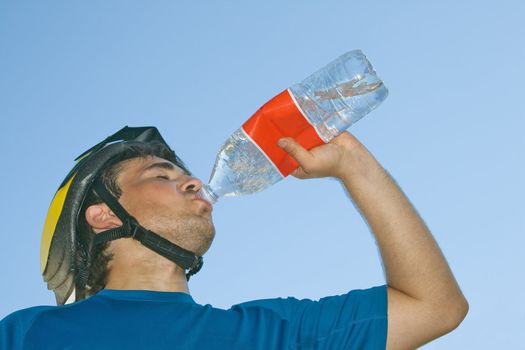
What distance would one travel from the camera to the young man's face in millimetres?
4746

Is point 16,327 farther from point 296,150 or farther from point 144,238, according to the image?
point 296,150

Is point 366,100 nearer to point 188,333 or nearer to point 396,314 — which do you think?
point 396,314

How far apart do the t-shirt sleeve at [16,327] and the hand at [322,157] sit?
73.1 inches

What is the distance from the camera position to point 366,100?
19.1 feet

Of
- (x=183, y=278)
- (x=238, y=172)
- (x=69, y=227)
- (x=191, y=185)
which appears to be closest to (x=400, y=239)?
(x=183, y=278)

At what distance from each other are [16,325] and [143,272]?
1.02 meters

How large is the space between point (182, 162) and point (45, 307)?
2260 mm

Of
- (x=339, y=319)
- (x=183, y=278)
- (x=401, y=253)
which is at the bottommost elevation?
(x=339, y=319)

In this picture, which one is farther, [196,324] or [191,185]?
[191,185]

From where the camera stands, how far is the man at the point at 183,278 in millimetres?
3928

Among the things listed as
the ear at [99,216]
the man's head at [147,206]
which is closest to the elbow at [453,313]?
the man's head at [147,206]

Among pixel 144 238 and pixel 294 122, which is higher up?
pixel 294 122

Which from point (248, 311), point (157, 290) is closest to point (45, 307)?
point (157, 290)

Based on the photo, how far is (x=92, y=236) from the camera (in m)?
5.26
